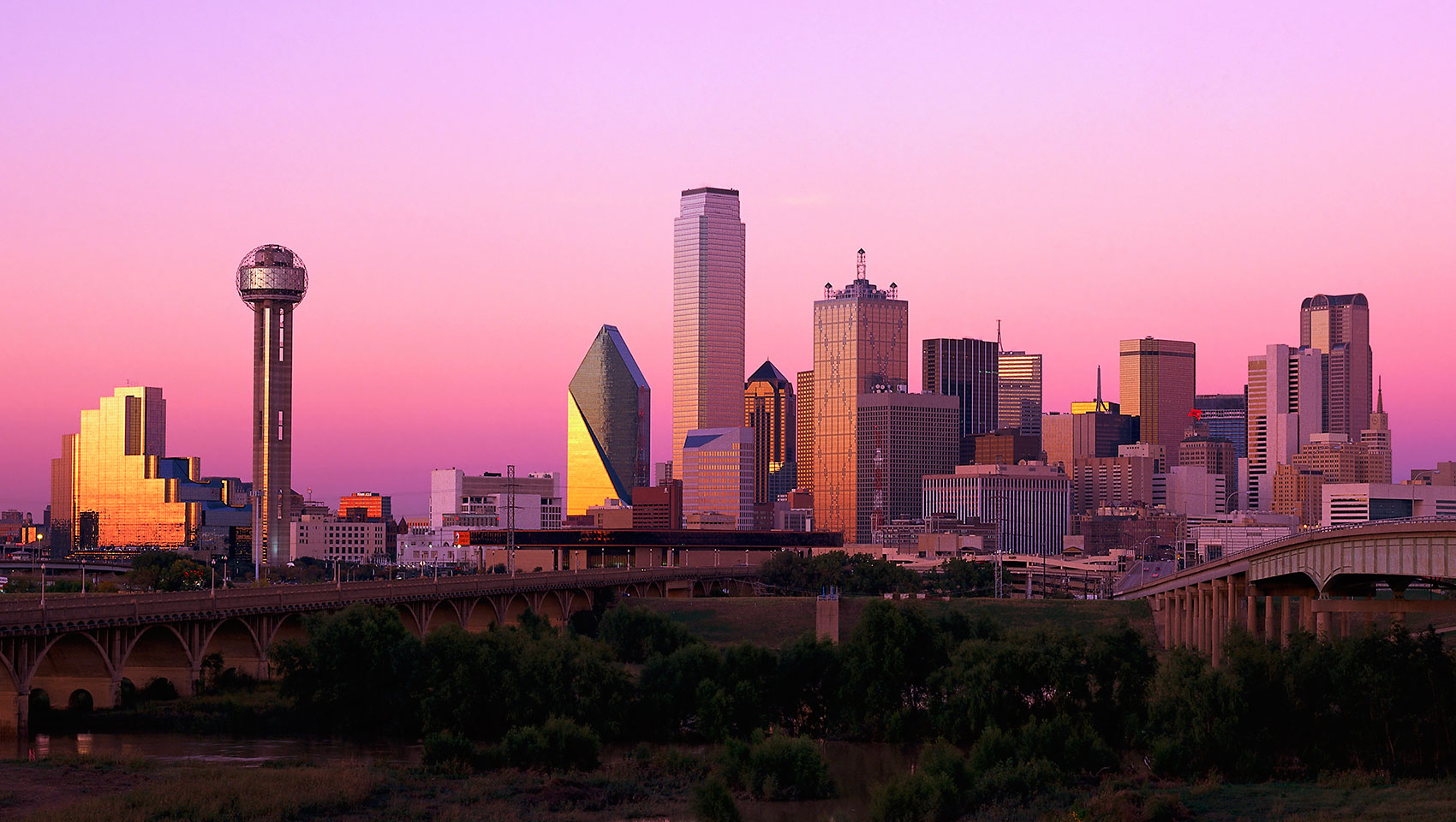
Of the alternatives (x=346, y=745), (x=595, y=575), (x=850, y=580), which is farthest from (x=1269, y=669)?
(x=850, y=580)

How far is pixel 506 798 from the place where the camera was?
62.0 m

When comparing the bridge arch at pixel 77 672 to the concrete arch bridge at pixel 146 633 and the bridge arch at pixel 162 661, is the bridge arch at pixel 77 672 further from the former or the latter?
the bridge arch at pixel 162 661

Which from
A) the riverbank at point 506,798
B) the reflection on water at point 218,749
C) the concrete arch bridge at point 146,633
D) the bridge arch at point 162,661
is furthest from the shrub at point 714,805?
the bridge arch at point 162,661

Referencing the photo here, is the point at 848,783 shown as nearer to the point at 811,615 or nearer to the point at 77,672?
the point at 77,672

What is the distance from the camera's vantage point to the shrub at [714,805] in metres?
57.7

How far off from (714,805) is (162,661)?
46.7 meters

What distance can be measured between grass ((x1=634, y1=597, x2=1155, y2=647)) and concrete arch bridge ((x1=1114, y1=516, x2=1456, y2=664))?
11985mm

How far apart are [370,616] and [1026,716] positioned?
116 ft

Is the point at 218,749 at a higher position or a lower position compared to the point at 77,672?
lower

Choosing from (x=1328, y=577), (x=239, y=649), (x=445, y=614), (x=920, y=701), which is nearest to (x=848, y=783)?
(x=920, y=701)

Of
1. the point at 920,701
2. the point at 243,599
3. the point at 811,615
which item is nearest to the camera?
the point at 920,701

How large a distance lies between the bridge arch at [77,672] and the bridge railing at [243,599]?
217 cm

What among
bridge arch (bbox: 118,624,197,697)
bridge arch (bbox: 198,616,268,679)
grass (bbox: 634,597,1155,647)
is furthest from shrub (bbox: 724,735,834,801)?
grass (bbox: 634,597,1155,647)

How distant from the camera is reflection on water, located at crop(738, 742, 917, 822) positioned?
2435 inches
